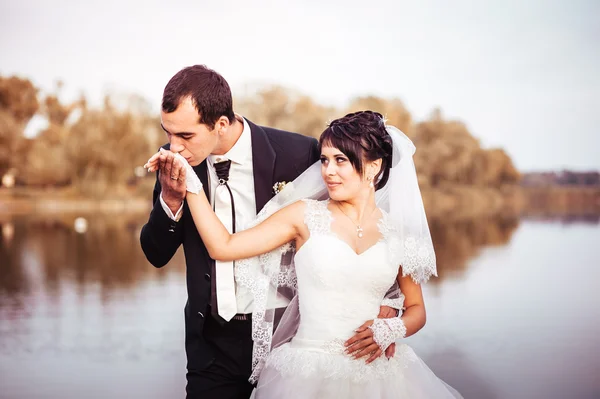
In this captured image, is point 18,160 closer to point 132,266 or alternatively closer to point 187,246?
point 132,266

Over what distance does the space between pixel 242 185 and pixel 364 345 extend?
766 mm

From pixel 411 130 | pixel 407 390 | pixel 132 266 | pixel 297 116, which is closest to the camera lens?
pixel 407 390

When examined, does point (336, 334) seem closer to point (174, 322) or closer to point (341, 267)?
point (341, 267)

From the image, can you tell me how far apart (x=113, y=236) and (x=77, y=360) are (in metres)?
11.3

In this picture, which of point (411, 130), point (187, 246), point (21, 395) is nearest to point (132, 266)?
point (21, 395)

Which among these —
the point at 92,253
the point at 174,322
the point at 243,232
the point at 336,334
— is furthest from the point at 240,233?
the point at 92,253

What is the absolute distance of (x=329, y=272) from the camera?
231 cm

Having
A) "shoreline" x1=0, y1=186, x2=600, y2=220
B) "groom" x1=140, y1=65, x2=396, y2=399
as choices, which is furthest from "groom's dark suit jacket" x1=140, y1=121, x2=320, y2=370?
"shoreline" x1=0, y1=186, x2=600, y2=220

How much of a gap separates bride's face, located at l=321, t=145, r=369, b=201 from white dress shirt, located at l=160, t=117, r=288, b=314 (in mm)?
323

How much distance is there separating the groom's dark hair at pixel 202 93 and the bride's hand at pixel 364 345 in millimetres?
874

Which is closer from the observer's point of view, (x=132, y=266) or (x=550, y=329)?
(x=550, y=329)

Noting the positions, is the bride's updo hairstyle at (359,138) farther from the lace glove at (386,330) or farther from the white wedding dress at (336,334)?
the lace glove at (386,330)

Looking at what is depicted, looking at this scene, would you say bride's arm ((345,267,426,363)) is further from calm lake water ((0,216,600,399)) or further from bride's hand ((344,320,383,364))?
calm lake water ((0,216,600,399))

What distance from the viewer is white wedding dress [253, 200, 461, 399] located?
7.20ft
